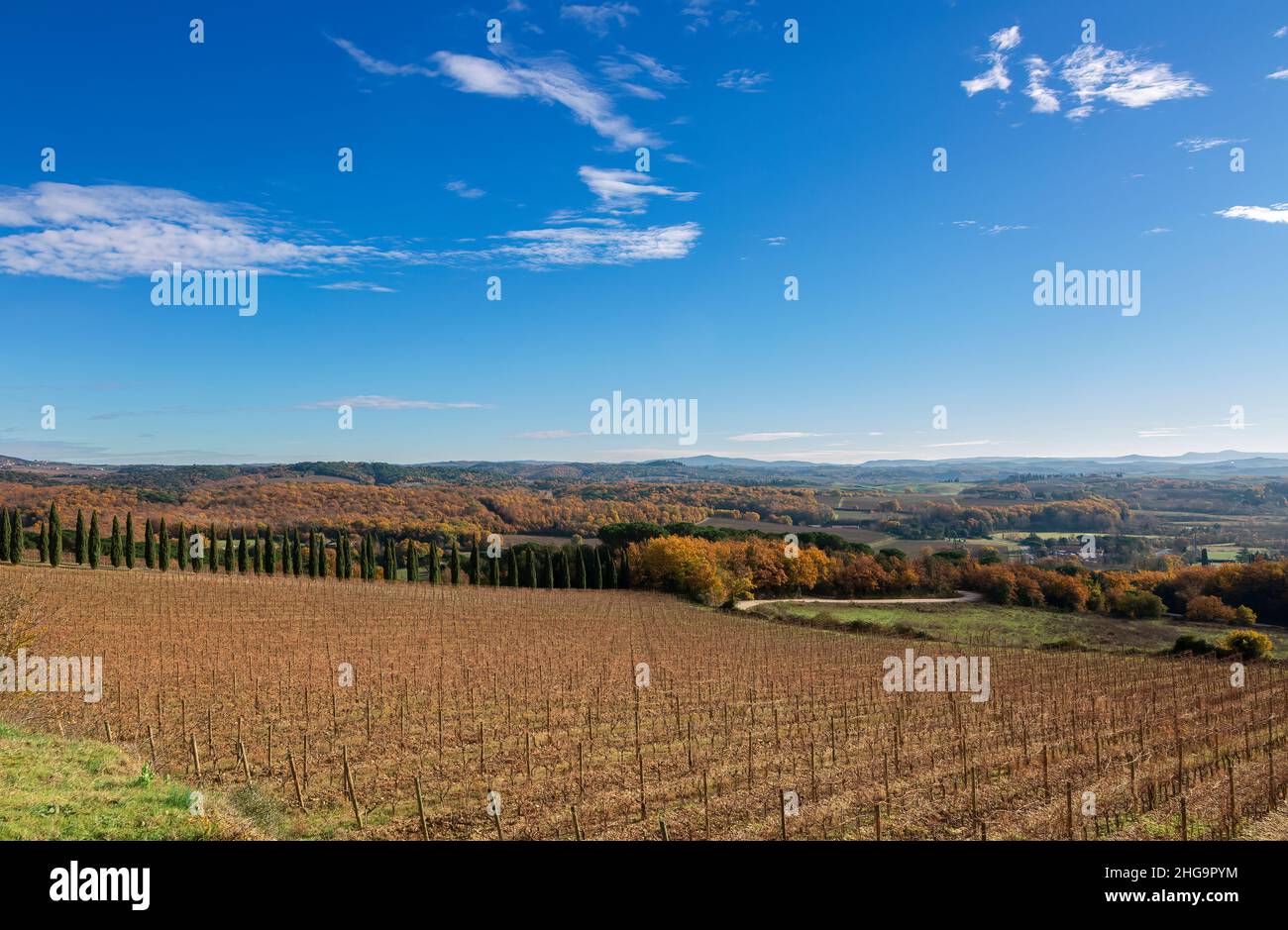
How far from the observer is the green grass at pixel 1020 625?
183ft

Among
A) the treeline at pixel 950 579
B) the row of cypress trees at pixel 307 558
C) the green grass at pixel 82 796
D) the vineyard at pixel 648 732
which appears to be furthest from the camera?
the treeline at pixel 950 579

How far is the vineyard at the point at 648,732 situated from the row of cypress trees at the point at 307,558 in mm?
29388

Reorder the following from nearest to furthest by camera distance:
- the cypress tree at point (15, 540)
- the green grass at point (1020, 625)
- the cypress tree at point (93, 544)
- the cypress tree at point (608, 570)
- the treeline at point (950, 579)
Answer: the green grass at point (1020, 625), the cypress tree at point (15, 540), the cypress tree at point (93, 544), the treeline at point (950, 579), the cypress tree at point (608, 570)

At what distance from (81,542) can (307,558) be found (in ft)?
66.2

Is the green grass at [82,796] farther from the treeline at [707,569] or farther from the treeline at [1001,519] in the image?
the treeline at [1001,519]


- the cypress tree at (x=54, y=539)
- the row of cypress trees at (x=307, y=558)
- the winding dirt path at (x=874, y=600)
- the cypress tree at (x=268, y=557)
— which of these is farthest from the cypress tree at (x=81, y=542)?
the winding dirt path at (x=874, y=600)

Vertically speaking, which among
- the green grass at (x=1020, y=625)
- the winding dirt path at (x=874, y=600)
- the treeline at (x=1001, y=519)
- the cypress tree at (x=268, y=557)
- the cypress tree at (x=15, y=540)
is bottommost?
the winding dirt path at (x=874, y=600)

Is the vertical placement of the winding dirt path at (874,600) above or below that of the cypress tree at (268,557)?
below

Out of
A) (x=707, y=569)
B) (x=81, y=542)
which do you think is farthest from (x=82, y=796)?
(x=81, y=542)

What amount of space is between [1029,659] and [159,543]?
3032 inches

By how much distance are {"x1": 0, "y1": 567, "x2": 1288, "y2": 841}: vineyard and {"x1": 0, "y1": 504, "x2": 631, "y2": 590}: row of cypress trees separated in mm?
29388

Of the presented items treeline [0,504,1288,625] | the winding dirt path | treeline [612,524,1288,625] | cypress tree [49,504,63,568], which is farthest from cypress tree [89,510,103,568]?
the winding dirt path

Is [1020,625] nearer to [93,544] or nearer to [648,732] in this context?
[648,732]
